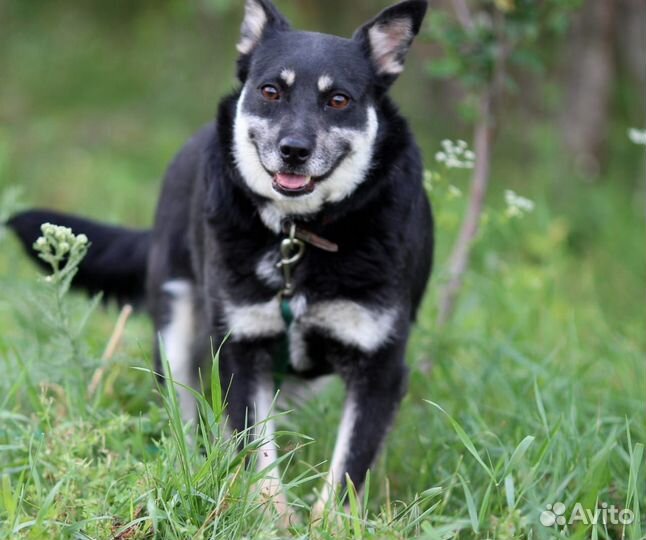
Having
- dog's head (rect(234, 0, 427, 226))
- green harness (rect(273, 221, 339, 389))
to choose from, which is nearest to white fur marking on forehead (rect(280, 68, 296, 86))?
dog's head (rect(234, 0, 427, 226))

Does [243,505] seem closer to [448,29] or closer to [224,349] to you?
[224,349]

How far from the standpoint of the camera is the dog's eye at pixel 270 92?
10.2ft

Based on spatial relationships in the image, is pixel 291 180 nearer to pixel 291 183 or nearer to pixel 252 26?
pixel 291 183

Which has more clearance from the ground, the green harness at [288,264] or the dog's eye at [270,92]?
the dog's eye at [270,92]

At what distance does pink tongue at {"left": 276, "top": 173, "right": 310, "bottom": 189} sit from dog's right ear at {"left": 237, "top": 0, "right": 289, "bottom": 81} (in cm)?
47

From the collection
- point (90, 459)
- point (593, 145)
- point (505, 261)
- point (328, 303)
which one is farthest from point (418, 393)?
point (593, 145)

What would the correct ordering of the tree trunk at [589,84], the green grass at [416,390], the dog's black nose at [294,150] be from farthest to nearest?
the tree trunk at [589,84]
the dog's black nose at [294,150]
the green grass at [416,390]

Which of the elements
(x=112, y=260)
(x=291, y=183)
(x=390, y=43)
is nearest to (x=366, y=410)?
(x=291, y=183)

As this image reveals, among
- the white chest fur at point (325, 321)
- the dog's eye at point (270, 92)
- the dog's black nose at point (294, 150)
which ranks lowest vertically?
the white chest fur at point (325, 321)

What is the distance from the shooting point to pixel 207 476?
2473 millimetres

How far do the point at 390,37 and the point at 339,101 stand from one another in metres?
0.36

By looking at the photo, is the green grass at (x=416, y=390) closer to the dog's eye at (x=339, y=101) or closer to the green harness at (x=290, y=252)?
the green harness at (x=290, y=252)

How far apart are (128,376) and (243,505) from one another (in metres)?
1.56

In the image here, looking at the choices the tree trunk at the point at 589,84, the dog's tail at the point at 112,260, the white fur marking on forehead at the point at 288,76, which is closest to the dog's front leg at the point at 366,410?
the white fur marking on forehead at the point at 288,76
